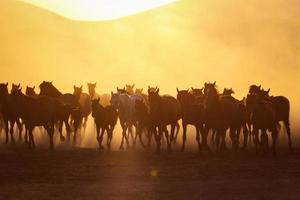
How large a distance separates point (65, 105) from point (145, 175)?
41.4ft

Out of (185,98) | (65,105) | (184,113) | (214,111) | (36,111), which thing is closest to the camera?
(214,111)

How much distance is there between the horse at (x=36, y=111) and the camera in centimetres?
2853

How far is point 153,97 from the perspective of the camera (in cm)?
2906

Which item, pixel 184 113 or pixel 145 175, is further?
pixel 184 113

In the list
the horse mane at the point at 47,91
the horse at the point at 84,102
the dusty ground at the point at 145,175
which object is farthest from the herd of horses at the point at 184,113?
the horse at the point at 84,102

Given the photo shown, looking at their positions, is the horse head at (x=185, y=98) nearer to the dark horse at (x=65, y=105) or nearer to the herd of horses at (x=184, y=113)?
the herd of horses at (x=184, y=113)

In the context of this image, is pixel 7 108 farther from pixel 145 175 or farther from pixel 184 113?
pixel 145 175

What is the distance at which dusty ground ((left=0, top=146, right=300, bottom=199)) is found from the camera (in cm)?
1588

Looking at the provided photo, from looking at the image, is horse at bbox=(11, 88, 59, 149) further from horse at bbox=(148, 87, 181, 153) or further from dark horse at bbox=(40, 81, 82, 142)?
horse at bbox=(148, 87, 181, 153)

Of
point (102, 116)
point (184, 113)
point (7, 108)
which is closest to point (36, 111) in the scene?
point (7, 108)

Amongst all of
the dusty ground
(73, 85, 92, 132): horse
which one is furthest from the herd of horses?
(73, 85, 92, 132): horse

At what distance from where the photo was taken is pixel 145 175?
765 inches

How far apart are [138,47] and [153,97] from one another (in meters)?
71.4

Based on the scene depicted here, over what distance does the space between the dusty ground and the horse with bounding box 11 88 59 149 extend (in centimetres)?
189
